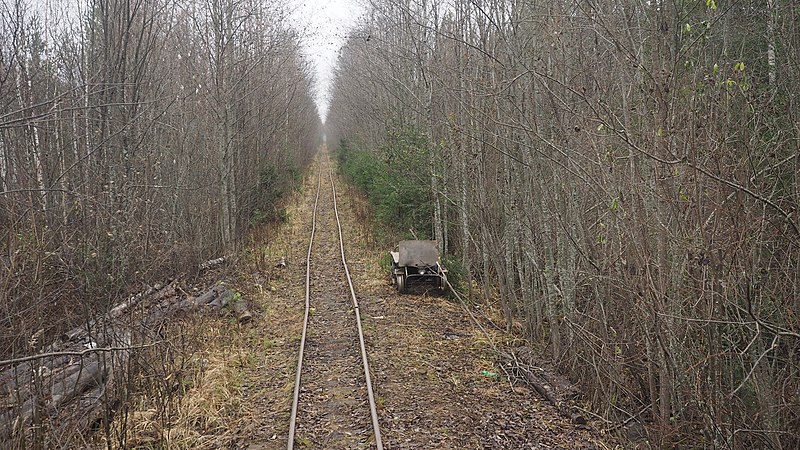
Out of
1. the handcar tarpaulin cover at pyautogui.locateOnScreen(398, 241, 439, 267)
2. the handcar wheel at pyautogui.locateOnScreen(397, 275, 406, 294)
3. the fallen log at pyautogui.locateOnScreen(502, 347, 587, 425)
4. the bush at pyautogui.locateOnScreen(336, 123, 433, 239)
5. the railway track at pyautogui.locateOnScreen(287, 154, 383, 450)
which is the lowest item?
the fallen log at pyautogui.locateOnScreen(502, 347, 587, 425)

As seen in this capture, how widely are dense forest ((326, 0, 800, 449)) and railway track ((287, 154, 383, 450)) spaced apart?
9.15 feet

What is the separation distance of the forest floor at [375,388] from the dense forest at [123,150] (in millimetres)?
1649

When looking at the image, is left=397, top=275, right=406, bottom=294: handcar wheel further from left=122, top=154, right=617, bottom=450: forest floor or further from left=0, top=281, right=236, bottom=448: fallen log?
left=0, top=281, right=236, bottom=448: fallen log

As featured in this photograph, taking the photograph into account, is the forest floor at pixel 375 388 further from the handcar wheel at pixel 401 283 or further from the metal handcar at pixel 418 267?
the metal handcar at pixel 418 267

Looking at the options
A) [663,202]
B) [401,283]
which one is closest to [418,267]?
[401,283]

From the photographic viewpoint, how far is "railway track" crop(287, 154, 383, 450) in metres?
6.62

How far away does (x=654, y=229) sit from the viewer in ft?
20.5

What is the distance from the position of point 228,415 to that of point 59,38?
37.0 ft

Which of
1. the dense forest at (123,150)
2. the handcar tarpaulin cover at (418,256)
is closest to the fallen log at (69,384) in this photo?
the dense forest at (123,150)

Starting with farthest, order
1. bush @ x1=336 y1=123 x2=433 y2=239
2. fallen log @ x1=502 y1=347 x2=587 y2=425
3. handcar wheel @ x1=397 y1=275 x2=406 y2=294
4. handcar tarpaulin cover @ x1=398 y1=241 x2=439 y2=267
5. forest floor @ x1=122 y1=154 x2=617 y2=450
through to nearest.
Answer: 1. bush @ x1=336 y1=123 x2=433 y2=239
2. handcar wheel @ x1=397 y1=275 x2=406 y2=294
3. handcar tarpaulin cover @ x1=398 y1=241 x2=439 y2=267
4. fallen log @ x1=502 y1=347 x2=587 y2=425
5. forest floor @ x1=122 y1=154 x2=617 y2=450

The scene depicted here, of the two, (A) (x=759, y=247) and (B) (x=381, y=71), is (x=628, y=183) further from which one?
(B) (x=381, y=71)

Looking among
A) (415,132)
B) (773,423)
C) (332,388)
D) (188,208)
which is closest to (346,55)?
(415,132)

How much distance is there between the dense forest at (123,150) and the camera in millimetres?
7359

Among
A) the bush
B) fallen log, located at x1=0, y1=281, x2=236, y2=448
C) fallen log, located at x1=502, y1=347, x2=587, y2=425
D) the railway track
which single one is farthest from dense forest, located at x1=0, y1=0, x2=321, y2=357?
fallen log, located at x1=502, y1=347, x2=587, y2=425
